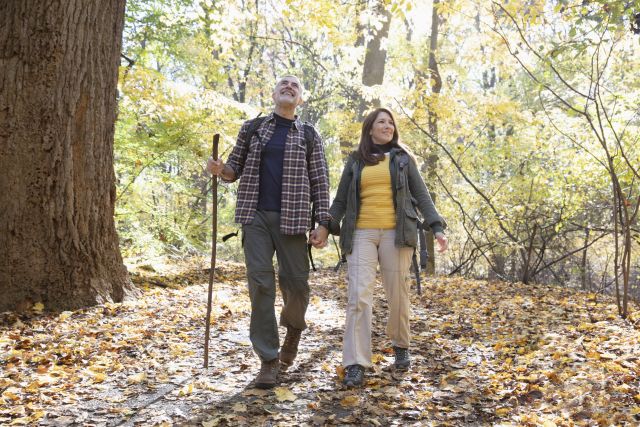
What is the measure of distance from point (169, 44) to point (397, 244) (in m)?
10.1

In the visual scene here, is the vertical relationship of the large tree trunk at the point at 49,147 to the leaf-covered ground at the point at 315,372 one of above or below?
above

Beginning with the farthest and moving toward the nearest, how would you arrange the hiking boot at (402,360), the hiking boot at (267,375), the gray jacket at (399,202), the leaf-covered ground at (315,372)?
the hiking boot at (402,360) < the gray jacket at (399,202) < the hiking boot at (267,375) < the leaf-covered ground at (315,372)

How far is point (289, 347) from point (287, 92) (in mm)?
2073

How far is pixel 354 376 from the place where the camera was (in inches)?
164

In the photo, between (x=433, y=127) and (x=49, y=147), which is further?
(x=433, y=127)

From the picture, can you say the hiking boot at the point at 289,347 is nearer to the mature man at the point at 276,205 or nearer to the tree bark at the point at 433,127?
the mature man at the point at 276,205

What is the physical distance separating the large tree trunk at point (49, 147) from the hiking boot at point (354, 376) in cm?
343

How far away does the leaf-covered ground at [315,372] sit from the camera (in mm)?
3594

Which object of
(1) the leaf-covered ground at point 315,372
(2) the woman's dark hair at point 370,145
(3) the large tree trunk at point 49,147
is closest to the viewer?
(1) the leaf-covered ground at point 315,372

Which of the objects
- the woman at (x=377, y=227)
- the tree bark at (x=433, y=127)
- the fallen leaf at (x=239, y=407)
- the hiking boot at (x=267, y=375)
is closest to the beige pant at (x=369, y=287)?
the woman at (x=377, y=227)

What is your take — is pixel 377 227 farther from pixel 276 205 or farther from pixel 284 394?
pixel 284 394

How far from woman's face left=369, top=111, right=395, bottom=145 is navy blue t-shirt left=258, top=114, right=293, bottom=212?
2.66 feet

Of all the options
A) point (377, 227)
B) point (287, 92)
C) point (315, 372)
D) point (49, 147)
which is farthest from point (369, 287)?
point (49, 147)

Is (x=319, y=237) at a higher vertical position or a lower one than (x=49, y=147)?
lower
